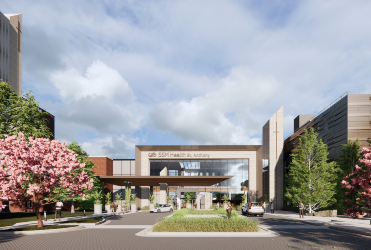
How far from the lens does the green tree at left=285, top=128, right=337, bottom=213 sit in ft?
115

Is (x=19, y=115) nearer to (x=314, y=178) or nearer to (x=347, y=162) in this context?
(x=314, y=178)

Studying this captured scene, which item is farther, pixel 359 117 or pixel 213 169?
pixel 213 169

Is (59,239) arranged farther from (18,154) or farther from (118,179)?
(118,179)

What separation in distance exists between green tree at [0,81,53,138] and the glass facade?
32341 mm

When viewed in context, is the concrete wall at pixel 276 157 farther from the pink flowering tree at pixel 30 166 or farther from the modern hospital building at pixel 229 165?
the pink flowering tree at pixel 30 166

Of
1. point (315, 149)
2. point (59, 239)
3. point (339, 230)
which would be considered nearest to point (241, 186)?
point (315, 149)

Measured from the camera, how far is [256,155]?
58938 millimetres

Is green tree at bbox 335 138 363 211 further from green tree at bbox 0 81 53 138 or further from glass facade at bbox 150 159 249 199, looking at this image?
green tree at bbox 0 81 53 138

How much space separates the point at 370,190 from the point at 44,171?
19.1m

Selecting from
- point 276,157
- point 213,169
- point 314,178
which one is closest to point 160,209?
point 213,169

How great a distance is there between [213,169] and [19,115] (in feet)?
126

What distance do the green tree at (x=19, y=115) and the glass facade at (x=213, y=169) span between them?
32.3m

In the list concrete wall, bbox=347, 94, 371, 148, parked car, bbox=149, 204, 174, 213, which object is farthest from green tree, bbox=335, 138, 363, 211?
parked car, bbox=149, 204, 174, 213

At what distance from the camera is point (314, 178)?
117 feet
